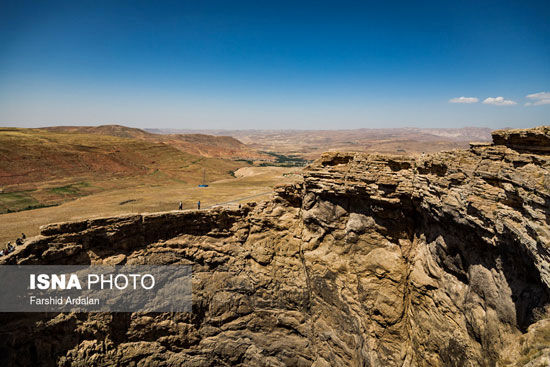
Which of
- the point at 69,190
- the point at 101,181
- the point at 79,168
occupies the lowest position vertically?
the point at 69,190

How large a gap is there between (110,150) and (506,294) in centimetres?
8795

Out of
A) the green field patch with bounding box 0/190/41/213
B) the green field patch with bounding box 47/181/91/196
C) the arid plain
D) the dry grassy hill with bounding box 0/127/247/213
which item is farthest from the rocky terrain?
the green field patch with bounding box 47/181/91/196

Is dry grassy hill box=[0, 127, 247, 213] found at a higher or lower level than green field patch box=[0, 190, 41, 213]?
higher

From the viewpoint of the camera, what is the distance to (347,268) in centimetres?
1762

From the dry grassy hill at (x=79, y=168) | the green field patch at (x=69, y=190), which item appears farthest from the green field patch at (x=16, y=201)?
the green field patch at (x=69, y=190)

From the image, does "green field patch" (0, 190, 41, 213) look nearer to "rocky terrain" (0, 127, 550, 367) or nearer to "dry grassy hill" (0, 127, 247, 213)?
"dry grassy hill" (0, 127, 247, 213)

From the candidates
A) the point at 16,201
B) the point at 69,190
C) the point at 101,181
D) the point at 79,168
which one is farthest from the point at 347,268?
the point at 79,168

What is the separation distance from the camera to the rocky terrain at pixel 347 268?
958cm

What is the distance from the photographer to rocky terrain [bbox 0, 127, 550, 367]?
31.4 ft

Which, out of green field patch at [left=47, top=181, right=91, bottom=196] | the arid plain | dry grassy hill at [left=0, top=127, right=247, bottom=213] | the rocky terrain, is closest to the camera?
the rocky terrain

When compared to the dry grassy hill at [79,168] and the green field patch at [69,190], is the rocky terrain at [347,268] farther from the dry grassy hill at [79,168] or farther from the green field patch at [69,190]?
the green field patch at [69,190]

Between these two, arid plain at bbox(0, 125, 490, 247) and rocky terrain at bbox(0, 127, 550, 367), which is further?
arid plain at bbox(0, 125, 490, 247)

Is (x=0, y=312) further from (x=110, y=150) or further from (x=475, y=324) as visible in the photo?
(x=110, y=150)

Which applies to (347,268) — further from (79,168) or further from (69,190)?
(79,168)
